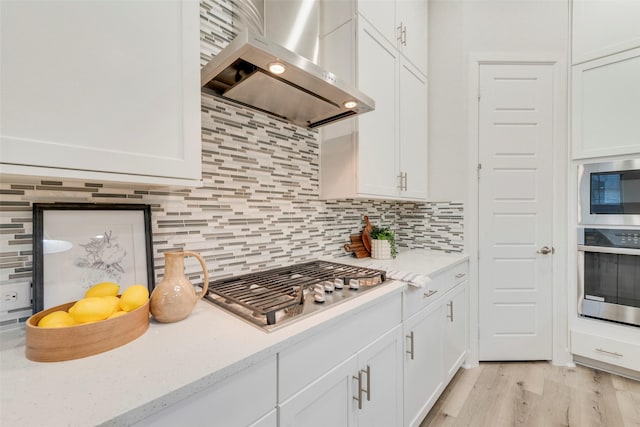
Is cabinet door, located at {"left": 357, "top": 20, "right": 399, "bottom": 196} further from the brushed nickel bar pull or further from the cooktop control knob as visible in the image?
the brushed nickel bar pull

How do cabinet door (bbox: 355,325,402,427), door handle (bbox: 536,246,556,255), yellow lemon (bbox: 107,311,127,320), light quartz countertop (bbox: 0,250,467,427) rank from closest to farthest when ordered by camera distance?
1. light quartz countertop (bbox: 0,250,467,427)
2. yellow lemon (bbox: 107,311,127,320)
3. cabinet door (bbox: 355,325,402,427)
4. door handle (bbox: 536,246,556,255)

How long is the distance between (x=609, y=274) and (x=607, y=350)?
0.55 m

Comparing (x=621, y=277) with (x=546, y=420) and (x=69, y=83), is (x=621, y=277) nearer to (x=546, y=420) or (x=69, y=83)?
(x=546, y=420)

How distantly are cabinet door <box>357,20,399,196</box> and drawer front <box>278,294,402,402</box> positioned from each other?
27.0 inches

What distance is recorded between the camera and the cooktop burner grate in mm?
910

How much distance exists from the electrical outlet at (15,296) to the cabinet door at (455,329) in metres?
1.97

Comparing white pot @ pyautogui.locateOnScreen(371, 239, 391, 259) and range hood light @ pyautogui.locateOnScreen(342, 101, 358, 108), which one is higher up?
range hood light @ pyautogui.locateOnScreen(342, 101, 358, 108)

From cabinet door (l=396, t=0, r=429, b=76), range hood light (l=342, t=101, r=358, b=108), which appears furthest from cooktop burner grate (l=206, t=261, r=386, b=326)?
cabinet door (l=396, t=0, r=429, b=76)

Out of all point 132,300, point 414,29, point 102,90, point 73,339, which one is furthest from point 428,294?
point 414,29

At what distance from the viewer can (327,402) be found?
3.05 ft

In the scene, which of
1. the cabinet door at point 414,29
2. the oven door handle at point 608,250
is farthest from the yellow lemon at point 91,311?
the oven door handle at point 608,250

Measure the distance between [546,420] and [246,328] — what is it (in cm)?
198

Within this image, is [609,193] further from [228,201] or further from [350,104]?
[228,201]

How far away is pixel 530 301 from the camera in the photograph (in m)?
2.24
